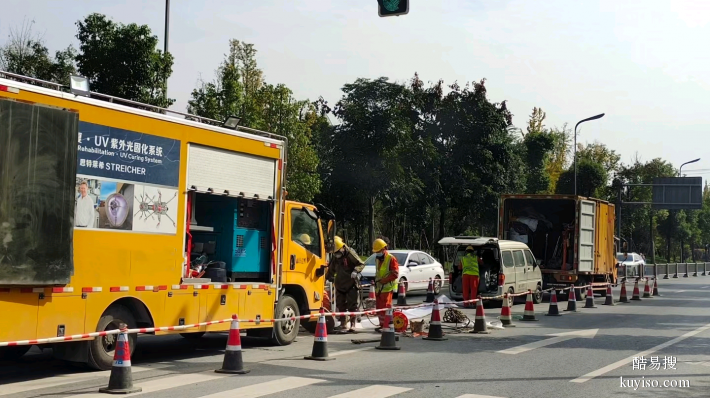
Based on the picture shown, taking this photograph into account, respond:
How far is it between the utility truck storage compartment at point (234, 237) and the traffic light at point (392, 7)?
3.44 meters

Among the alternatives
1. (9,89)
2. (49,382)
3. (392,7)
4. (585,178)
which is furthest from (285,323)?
(585,178)

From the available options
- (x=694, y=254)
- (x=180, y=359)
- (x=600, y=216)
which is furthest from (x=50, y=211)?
(x=694, y=254)

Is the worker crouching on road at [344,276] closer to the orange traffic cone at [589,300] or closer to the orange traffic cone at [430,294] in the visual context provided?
the orange traffic cone at [430,294]

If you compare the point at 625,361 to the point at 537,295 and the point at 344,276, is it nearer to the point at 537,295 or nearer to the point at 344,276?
the point at 344,276

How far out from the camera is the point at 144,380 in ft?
29.9

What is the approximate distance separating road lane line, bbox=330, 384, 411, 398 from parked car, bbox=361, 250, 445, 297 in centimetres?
1393

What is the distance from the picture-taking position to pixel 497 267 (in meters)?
21.7

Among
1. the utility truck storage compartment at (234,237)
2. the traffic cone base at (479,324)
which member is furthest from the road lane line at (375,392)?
the traffic cone base at (479,324)

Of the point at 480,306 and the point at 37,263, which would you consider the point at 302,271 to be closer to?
the point at 480,306

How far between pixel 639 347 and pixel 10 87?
10.8 metres

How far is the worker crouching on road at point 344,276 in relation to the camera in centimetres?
1448

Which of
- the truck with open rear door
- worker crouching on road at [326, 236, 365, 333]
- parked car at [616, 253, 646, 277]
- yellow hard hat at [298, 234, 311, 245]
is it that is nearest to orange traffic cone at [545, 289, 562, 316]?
the truck with open rear door

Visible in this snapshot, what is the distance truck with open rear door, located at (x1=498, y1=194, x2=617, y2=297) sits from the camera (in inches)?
961

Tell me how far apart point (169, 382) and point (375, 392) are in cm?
243
